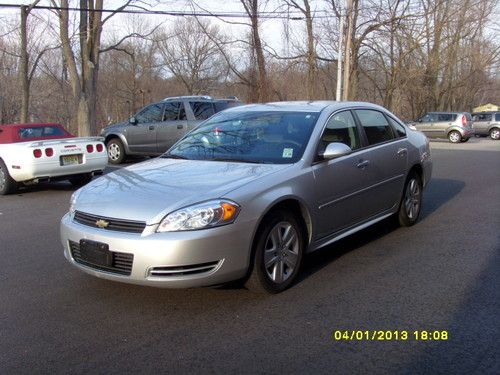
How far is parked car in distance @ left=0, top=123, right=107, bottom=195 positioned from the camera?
30.6 feet

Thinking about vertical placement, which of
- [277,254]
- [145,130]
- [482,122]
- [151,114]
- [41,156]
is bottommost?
[277,254]

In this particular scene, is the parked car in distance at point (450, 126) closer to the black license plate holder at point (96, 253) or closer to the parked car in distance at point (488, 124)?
the parked car in distance at point (488, 124)

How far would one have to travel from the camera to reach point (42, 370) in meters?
3.13

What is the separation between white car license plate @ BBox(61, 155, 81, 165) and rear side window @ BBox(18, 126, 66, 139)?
1007 millimetres

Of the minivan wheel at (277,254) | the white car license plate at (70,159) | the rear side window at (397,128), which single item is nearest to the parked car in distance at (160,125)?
the white car license plate at (70,159)

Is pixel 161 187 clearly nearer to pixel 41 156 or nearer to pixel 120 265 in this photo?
pixel 120 265

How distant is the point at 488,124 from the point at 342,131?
1264 inches

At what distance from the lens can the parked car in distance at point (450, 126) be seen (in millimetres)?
28625

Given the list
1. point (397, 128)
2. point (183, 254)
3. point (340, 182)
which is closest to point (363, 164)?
point (340, 182)

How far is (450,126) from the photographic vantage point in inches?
1139

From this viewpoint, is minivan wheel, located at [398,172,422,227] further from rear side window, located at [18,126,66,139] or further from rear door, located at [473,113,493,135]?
rear door, located at [473,113,493,135]

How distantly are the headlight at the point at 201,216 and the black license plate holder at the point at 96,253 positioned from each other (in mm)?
446

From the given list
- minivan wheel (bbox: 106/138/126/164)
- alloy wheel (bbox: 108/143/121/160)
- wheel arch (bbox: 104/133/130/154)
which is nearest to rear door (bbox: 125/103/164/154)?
wheel arch (bbox: 104/133/130/154)

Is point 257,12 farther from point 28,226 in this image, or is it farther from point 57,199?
point 28,226
